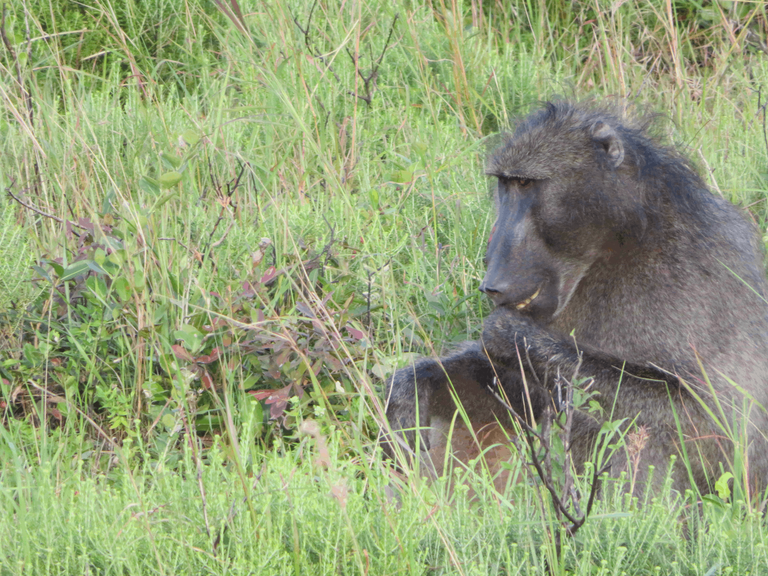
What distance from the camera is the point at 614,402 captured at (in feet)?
7.79

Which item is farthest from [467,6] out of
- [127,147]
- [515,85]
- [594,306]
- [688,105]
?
[594,306]

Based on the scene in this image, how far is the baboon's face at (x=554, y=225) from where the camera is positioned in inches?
99.7

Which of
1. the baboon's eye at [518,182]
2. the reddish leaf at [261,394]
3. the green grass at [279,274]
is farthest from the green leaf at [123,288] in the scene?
the baboon's eye at [518,182]

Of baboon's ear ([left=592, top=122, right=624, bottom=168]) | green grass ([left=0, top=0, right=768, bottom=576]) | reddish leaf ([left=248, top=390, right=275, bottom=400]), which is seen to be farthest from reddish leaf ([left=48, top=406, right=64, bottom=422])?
baboon's ear ([left=592, top=122, right=624, bottom=168])

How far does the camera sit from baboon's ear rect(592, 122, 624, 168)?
257 centimetres

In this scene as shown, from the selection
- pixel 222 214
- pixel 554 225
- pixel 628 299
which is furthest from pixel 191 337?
pixel 628 299

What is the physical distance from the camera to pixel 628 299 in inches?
98.0

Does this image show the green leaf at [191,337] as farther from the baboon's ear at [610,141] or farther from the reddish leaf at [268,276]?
the baboon's ear at [610,141]

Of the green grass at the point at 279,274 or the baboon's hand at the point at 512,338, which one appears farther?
the baboon's hand at the point at 512,338

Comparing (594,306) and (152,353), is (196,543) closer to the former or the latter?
(152,353)

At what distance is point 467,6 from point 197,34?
1.61 meters

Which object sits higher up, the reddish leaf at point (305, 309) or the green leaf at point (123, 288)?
the green leaf at point (123, 288)

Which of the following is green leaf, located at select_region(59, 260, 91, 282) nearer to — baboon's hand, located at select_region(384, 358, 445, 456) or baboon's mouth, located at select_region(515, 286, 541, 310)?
baboon's hand, located at select_region(384, 358, 445, 456)

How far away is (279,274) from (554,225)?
89 centimetres
